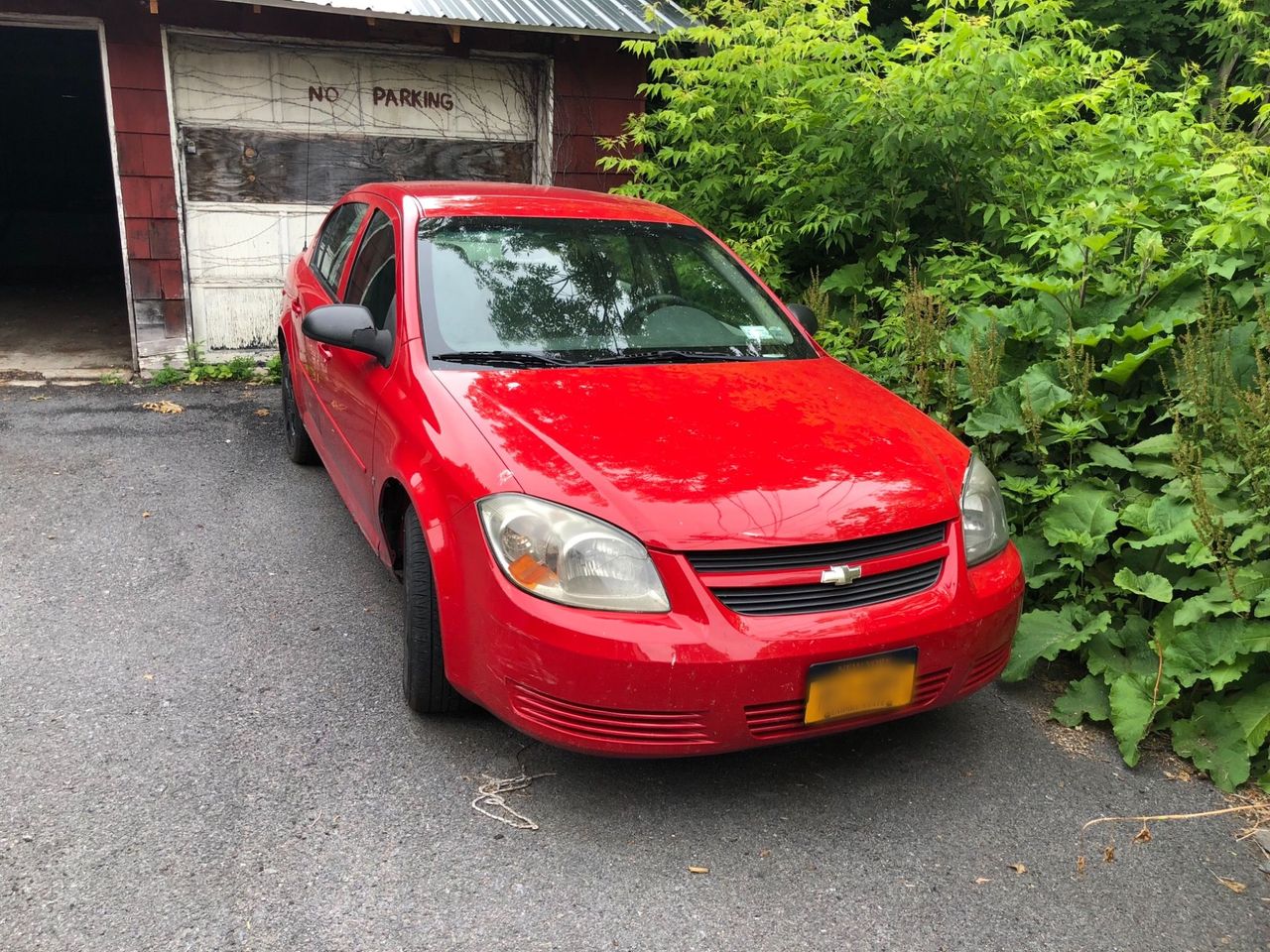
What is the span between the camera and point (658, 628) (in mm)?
2318

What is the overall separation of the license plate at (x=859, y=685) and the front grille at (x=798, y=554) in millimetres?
252

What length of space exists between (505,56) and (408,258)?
4.99m

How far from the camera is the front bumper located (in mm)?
2312

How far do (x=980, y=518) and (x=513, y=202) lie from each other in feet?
7.15

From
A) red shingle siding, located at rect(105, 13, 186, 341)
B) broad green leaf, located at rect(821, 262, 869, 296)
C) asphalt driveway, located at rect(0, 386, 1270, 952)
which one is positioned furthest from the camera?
red shingle siding, located at rect(105, 13, 186, 341)

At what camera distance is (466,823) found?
8.36 ft

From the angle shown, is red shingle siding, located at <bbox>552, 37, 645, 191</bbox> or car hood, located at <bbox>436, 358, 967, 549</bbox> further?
red shingle siding, located at <bbox>552, 37, 645, 191</bbox>

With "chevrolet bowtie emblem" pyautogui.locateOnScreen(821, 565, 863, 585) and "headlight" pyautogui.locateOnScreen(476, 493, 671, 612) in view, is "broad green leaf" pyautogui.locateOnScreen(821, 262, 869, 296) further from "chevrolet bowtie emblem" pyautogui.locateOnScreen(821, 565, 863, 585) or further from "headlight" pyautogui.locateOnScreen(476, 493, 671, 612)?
"headlight" pyautogui.locateOnScreen(476, 493, 671, 612)

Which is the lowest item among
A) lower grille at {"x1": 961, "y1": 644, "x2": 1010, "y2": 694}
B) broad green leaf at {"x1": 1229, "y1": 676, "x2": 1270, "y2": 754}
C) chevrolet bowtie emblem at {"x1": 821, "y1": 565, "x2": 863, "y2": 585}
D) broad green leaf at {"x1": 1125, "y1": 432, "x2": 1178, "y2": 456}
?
broad green leaf at {"x1": 1229, "y1": 676, "x2": 1270, "y2": 754}

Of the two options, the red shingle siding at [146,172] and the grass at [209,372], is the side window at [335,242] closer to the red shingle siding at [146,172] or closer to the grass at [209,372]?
the grass at [209,372]

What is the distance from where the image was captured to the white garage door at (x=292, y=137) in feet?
23.3

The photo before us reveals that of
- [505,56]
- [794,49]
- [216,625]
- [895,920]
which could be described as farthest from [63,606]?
[505,56]

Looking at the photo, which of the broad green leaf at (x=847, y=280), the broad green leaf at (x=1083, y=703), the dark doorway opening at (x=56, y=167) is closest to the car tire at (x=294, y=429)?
the broad green leaf at (x=847, y=280)

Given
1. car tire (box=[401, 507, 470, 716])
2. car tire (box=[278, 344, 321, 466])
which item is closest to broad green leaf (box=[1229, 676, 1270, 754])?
car tire (box=[401, 507, 470, 716])
